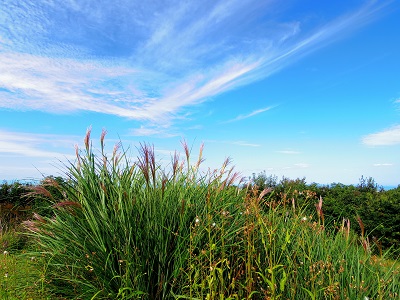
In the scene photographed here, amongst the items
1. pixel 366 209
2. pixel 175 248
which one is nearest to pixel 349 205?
pixel 366 209

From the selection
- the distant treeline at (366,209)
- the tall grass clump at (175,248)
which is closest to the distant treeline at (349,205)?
the distant treeline at (366,209)

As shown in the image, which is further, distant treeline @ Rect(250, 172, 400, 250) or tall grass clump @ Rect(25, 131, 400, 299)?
distant treeline @ Rect(250, 172, 400, 250)

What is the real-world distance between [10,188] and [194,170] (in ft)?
28.3

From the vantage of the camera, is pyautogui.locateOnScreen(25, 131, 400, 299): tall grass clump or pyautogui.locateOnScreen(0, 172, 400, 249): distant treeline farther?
pyautogui.locateOnScreen(0, 172, 400, 249): distant treeline

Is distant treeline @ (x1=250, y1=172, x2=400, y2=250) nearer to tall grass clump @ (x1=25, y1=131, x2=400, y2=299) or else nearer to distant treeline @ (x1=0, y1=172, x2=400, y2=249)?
distant treeline @ (x1=0, y1=172, x2=400, y2=249)

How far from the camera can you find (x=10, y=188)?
11.0m

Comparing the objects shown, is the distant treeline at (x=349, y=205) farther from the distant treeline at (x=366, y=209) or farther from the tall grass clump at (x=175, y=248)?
the tall grass clump at (x=175, y=248)

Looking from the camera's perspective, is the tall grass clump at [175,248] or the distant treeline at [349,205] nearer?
the tall grass clump at [175,248]

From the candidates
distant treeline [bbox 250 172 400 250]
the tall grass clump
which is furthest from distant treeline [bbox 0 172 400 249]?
the tall grass clump

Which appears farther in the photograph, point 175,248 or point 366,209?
point 366,209

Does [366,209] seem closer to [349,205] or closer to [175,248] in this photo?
[349,205]

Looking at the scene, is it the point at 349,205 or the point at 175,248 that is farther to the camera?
the point at 349,205

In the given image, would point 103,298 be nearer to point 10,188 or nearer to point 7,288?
point 7,288

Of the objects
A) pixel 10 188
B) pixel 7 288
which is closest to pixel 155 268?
pixel 7 288
